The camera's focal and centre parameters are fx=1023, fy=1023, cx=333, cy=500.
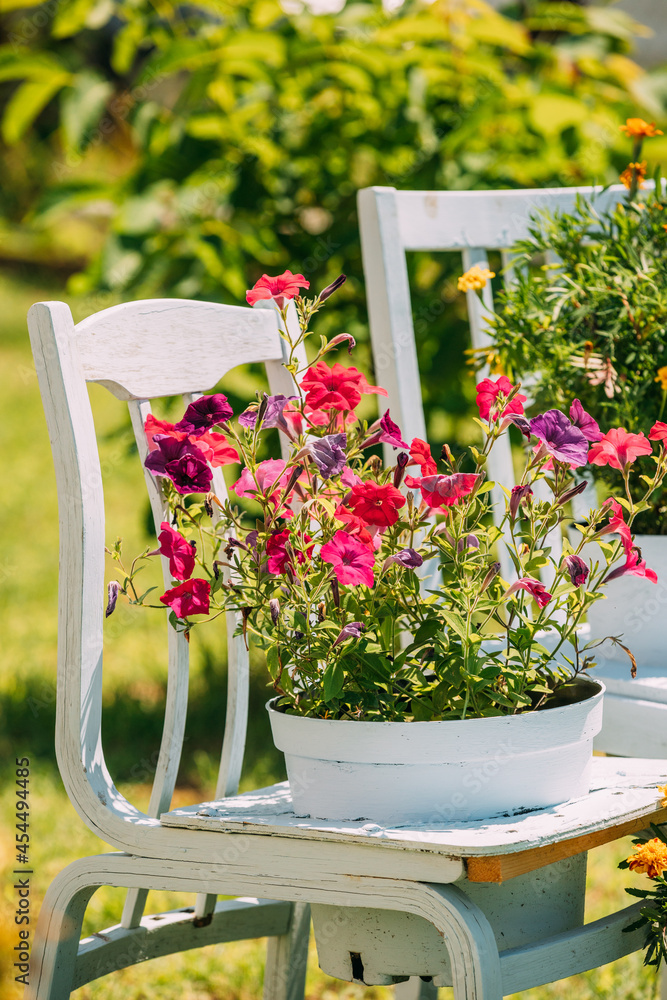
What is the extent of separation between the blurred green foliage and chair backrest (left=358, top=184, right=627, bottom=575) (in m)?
0.62

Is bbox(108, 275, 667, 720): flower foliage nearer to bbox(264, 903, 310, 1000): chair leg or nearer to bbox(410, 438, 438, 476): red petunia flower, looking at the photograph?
bbox(410, 438, 438, 476): red petunia flower

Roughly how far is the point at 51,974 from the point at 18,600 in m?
3.38

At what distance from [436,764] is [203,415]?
387mm

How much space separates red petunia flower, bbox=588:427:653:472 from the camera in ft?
3.23

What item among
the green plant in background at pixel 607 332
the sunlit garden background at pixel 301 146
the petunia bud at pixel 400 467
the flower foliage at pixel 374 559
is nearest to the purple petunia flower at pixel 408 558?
the flower foliage at pixel 374 559

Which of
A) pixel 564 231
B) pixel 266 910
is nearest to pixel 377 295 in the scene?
pixel 564 231

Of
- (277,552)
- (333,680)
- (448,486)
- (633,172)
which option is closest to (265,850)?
(333,680)

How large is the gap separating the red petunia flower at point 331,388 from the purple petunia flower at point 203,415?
0.09 meters

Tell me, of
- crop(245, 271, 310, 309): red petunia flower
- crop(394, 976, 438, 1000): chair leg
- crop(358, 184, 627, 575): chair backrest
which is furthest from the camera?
crop(358, 184, 627, 575): chair backrest

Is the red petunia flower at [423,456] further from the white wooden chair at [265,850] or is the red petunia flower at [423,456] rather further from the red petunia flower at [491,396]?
the white wooden chair at [265,850]

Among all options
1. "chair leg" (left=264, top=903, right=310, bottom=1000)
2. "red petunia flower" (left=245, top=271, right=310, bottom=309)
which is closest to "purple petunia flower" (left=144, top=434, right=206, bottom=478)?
"red petunia flower" (left=245, top=271, right=310, bottom=309)

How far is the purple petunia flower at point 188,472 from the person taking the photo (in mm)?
934

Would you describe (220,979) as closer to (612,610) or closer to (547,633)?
(547,633)

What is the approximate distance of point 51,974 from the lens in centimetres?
104
